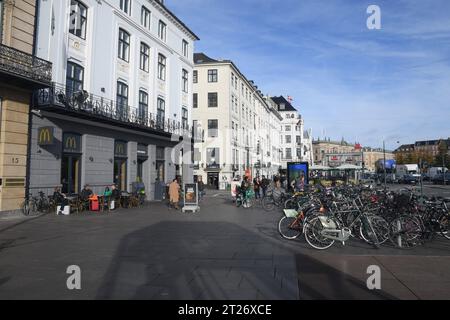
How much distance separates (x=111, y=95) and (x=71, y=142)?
479 cm

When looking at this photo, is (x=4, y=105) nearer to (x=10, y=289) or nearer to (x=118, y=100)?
(x=118, y=100)

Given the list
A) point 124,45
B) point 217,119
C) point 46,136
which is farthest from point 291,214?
point 217,119

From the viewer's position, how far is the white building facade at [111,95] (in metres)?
17.9

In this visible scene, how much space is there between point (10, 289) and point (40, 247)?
3588 millimetres

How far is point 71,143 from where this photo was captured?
757 inches

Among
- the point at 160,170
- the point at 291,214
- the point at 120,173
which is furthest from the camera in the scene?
the point at 160,170

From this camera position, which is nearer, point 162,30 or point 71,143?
point 71,143

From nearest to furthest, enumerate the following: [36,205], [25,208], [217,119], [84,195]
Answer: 1. [25,208]
2. [36,205]
3. [84,195]
4. [217,119]

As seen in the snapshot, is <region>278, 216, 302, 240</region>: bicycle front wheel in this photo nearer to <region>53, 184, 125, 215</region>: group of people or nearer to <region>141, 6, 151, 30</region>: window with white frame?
<region>53, 184, 125, 215</region>: group of people

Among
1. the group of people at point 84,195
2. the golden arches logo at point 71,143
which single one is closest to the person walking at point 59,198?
the group of people at point 84,195

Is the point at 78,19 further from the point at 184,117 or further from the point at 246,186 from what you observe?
the point at 184,117

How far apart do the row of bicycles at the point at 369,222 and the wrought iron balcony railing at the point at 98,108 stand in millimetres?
12533

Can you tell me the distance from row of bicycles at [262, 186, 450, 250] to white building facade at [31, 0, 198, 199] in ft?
40.5

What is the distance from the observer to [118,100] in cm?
2372
